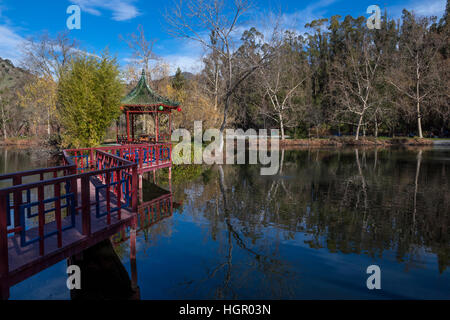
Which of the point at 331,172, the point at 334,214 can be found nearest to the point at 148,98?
the point at 331,172

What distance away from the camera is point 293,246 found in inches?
257

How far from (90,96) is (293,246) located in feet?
36.6

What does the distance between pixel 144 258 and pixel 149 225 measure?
194 cm

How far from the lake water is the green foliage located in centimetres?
542

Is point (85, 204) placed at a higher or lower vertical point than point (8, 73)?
lower

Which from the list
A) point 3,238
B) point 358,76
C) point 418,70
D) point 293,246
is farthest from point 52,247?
point 358,76

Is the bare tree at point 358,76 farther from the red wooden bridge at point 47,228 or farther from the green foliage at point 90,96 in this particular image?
the red wooden bridge at point 47,228

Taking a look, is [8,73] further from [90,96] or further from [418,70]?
[418,70]

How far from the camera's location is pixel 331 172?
16.0 metres

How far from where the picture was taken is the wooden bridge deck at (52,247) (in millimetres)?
3736

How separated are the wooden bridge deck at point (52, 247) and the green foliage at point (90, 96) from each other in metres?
9.66

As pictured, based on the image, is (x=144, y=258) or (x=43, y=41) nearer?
(x=144, y=258)

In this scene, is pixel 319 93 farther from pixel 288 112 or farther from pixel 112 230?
pixel 112 230

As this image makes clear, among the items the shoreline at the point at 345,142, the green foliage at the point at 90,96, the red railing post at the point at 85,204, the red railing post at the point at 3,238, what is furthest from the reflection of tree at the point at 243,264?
the shoreline at the point at 345,142
